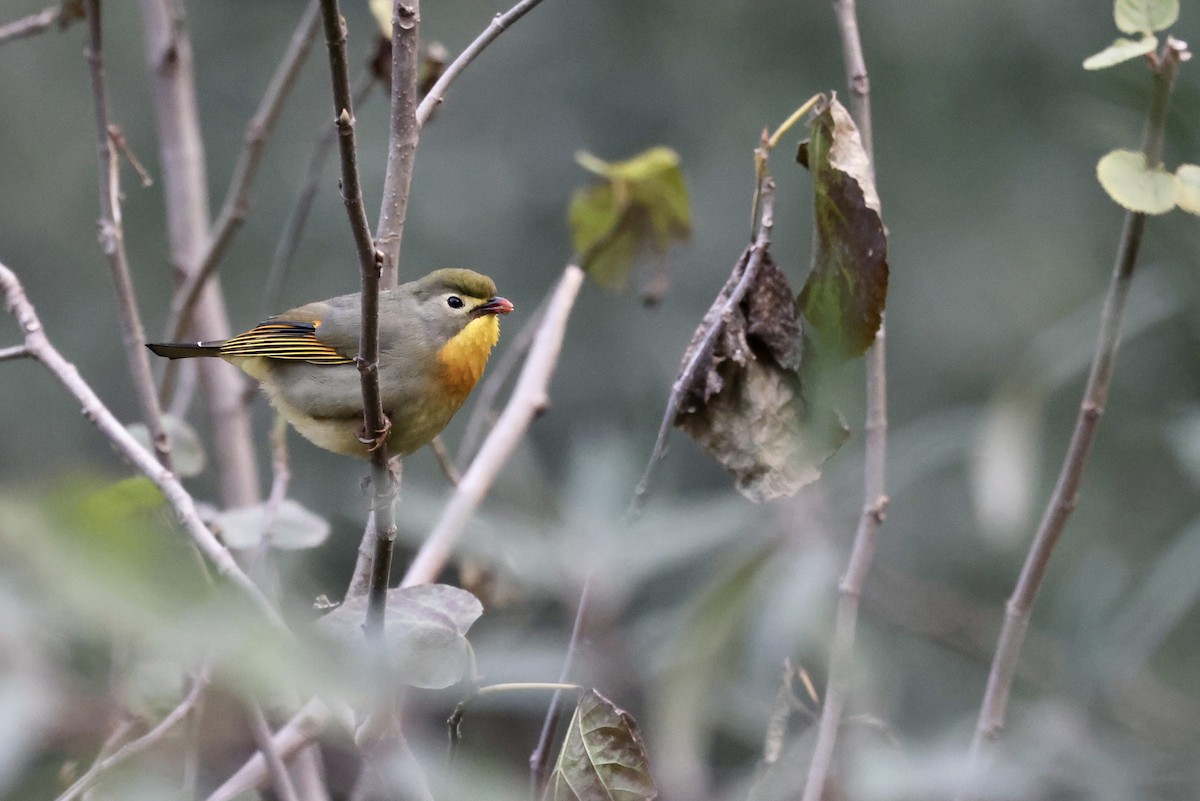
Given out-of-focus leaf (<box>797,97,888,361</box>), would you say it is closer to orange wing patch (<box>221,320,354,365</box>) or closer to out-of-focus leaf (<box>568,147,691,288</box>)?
out-of-focus leaf (<box>568,147,691,288</box>)

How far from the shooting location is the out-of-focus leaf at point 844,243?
189 cm

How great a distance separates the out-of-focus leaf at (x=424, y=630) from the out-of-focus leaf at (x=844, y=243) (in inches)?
29.3

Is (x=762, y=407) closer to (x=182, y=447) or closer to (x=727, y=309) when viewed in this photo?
(x=727, y=309)

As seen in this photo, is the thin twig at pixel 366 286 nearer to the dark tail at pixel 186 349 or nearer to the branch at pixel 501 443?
the branch at pixel 501 443

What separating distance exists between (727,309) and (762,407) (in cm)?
20

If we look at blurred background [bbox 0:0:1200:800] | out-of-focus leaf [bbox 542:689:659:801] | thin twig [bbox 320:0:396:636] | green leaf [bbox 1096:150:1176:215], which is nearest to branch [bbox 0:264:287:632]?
thin twig [bbox 320:0:396:636]

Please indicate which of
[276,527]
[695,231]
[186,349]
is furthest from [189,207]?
[695,231]

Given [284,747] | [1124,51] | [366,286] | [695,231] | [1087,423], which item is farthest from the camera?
[695,231]

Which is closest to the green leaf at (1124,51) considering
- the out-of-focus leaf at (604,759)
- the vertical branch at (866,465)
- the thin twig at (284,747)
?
the vertical branch at (866,465)

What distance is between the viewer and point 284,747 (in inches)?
96.4

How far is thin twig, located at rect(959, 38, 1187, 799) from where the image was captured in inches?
72.1

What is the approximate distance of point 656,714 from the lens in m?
2.91

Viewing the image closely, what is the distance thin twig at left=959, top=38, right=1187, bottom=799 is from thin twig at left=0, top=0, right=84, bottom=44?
248 centimetres

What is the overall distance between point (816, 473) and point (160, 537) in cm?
142
